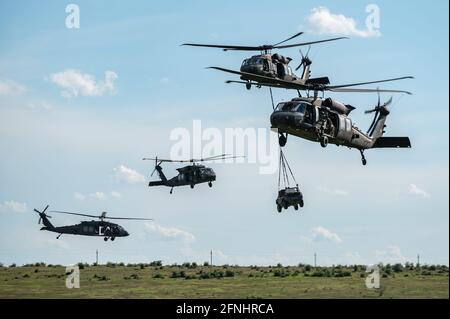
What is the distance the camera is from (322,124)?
45.5 metres

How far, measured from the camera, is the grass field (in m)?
53.7

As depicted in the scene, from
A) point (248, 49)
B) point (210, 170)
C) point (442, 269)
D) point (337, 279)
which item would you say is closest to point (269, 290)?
point (337, 279)

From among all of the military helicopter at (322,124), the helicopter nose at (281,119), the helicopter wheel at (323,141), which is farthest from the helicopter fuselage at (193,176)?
the helicopter nose at (281,119)

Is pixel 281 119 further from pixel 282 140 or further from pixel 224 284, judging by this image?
pixel 224 284

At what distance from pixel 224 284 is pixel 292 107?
20.4 metres

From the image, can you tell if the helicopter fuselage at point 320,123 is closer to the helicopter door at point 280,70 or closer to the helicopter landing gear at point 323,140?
the helicopter landing gear at point 323,140

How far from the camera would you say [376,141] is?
2067 inches

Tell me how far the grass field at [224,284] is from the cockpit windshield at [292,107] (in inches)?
550

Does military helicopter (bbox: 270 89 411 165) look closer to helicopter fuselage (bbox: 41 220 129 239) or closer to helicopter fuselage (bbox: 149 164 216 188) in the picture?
helicopter fuselage (bbox: 149 164 216 188)

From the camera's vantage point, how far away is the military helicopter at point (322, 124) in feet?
145

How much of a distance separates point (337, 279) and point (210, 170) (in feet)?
61.3

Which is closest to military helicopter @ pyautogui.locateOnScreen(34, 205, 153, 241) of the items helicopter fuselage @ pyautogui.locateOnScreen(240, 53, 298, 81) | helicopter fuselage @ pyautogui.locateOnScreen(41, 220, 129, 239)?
helicopter fuselage @ pyautogui.locateOnScreen(41, 220, 129, 239)
